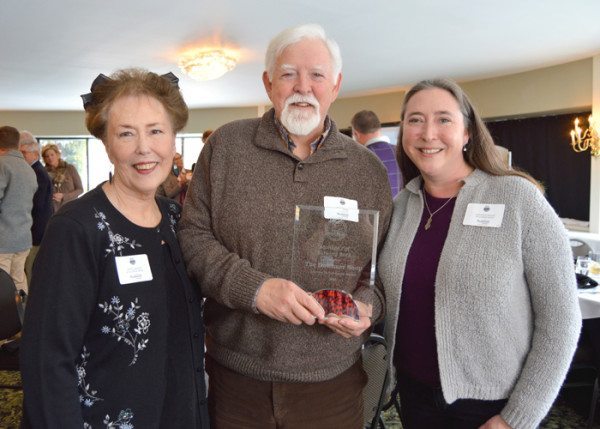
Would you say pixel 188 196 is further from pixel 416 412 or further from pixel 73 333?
pixel 416 412

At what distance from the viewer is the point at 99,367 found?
1192 millimetres

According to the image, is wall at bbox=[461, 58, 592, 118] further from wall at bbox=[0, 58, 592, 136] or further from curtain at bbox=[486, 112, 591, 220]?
curtain at bbox=[486, 112, 591, 220]

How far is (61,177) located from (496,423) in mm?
6625

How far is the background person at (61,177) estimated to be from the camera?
21.6 ft

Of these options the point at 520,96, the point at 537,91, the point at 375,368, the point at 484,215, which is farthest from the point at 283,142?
the point at 520,96

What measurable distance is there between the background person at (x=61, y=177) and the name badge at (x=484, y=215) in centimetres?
627

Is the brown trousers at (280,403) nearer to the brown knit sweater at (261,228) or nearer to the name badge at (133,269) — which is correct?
the brown knit sweater at (261,228)

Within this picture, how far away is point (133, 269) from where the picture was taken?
1.24m

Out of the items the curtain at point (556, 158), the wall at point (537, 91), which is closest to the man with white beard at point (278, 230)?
the curtain at point (556, 158)

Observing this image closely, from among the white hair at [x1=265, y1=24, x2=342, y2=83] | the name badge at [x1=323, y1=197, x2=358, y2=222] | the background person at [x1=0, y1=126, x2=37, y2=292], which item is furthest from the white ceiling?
the name badge at [x1=323, y1=197, x2=358, y2=222]

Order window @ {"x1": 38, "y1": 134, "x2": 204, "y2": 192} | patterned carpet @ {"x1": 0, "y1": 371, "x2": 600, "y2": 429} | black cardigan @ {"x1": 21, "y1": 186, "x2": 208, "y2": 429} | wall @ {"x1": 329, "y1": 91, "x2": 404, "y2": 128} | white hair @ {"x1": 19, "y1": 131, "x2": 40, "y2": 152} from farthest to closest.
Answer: window @ {"x1": 38, "y1": 134, "x2": 204, "y2": 192}
wall @ {"x1": 329, "y1": 91, "x2": 404, "y2": 128}
white hair @ {"x1": 19, "y1": 131, "x2": 40, "y2": 152}
patterned carpet @ {"x1": 0, "y1": 371, "x2": 600, "y2": 429}
black cardigan @ {"x1": 21, "y1": 186, "x2": 208, "y2": 429}

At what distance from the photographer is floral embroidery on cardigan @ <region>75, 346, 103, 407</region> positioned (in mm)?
1185

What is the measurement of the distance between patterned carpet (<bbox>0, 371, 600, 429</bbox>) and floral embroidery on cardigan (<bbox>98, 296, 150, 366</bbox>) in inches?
94.1

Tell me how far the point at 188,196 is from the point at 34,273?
55 cm
